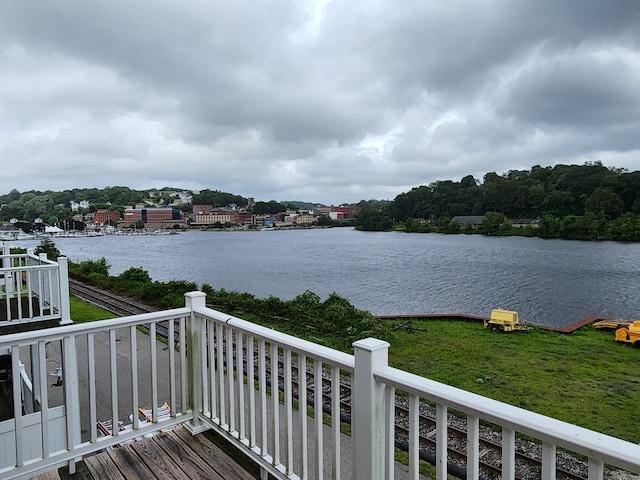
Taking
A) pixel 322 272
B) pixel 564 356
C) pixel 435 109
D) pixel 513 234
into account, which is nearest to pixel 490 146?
pixel 513 234

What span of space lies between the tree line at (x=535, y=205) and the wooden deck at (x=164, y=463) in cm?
7248

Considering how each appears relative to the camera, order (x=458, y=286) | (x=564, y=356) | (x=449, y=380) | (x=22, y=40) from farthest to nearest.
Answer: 1. (x=458, y=286)
2. (x=564, y=356)
3. (x=22, y=40)
4. (x=449, y=380)

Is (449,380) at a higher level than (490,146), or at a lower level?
lower

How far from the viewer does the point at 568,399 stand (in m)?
7.52

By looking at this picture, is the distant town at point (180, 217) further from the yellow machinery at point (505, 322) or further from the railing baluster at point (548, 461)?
the railing baluster at point (548, 461)

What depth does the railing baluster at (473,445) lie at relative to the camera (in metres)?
1.15

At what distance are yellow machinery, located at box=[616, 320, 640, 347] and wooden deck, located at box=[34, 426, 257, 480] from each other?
1439cm

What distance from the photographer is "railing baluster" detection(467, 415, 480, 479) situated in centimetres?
115

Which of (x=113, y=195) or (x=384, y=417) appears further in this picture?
(x=113, y=195)

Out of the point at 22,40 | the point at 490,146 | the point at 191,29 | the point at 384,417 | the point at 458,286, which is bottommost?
the point at 458,286

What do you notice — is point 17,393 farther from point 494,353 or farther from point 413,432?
point 494,353

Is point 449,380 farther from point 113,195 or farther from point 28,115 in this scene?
point 113,195

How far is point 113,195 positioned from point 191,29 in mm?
96254

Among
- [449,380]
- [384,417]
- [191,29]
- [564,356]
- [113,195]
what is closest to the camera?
[384,417]
